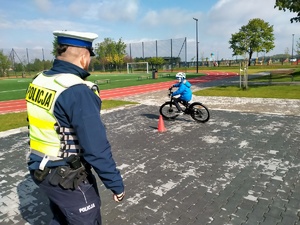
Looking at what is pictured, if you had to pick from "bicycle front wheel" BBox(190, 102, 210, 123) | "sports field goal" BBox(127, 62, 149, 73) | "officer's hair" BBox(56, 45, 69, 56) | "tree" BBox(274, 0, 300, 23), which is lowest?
"bicycle front wheel" BBox(190, 102, 210, 123)

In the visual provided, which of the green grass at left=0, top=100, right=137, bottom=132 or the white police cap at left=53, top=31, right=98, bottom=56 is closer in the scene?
the white police cap at left=53, top=31, right=98, bottom=56

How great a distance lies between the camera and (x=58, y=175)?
1.80 m

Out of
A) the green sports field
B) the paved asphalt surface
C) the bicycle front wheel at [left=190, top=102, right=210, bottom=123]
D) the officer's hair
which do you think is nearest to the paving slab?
the paved asphalt surface

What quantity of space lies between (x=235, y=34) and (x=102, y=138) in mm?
60107

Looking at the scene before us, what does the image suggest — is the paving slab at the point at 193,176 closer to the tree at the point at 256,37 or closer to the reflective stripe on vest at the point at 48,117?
the reflective stripe on vest at the point at 48,117

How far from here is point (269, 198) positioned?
3402 mm

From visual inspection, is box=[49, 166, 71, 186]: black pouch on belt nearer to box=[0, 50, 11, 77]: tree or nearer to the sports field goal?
the sports field goal

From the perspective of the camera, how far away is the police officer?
67.1 inches

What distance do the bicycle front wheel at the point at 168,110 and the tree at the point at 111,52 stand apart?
51.8 meters

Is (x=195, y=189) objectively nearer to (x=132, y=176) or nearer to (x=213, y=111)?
(x=132, y=176)

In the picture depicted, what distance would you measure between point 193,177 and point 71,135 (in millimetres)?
2809

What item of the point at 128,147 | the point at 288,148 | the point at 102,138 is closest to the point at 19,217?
the point at 102,138

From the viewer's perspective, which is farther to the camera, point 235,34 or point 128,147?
point 235,34

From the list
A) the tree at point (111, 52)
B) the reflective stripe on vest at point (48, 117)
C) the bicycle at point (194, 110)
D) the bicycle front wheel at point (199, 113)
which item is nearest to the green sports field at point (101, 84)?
the bicycle at point (194, 110)
